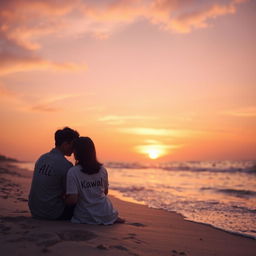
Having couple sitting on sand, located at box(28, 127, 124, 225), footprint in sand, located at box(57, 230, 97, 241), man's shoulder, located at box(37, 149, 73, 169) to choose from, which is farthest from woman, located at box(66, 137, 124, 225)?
footprint in sand, located at box(57, 230, 97, 241)

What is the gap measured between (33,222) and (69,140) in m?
1.23

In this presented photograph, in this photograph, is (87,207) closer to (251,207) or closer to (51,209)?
(51,209)

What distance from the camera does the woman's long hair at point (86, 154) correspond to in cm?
439

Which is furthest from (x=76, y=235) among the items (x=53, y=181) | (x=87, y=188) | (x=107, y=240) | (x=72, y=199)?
(x=53, y=181)

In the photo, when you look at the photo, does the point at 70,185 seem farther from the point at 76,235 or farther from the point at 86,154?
the point at 76,235

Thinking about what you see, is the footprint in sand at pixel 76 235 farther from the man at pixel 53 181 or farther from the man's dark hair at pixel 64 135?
the man's dark hair at pixel 64 135

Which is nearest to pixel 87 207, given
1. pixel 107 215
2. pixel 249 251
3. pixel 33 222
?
pixel 107 215

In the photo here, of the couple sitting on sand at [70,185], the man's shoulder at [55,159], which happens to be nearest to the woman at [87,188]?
the couple sitting on sand at [70,185]

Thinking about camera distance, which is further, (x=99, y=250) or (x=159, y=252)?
(x=159, y=252)

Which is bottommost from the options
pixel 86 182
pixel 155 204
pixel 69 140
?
pixel 155 204

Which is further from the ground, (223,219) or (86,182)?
(86,182)

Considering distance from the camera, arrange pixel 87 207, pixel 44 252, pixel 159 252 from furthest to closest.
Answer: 1. pixel 87 207
2. pixel 159 252
3. pixel 44 252

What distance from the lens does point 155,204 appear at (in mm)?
8867

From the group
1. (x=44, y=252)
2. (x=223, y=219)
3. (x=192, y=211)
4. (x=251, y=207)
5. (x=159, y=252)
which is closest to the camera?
(x=44, y=252)
